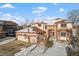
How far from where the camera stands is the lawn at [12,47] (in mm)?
2197

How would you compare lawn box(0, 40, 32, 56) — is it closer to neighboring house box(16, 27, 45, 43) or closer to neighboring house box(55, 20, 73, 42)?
neighboring house box(16, 27, 45, 43)

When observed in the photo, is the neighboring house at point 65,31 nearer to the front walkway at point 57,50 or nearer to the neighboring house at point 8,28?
the front walkway at point 57,50

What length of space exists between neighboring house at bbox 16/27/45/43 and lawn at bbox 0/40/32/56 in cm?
4

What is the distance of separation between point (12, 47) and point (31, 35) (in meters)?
0.21

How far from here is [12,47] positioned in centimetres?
222

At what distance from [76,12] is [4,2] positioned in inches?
26.4

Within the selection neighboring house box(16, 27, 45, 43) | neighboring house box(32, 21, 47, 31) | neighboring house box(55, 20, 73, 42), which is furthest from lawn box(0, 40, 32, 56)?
neighboring house box(55, 20, 73, 42)

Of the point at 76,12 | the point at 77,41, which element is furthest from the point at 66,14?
the point at 77,41

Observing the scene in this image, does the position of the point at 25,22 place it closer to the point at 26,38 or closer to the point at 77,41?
the point at 26,38

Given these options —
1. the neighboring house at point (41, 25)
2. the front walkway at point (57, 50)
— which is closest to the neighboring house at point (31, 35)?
the neighboring house at point (41, 25)

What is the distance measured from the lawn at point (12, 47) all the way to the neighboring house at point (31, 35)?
0.04 metres

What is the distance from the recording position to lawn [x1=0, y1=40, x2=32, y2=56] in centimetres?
220

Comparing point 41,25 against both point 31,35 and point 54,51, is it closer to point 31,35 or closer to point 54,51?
point 31,35

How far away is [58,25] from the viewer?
7.27ft
